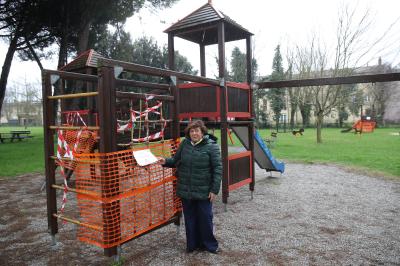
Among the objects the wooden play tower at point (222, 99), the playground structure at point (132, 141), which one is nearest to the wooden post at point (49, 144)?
the playground structure at point (132, 141)

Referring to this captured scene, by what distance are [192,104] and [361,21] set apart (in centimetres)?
1590

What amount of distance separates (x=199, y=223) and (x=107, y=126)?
64.8 inches

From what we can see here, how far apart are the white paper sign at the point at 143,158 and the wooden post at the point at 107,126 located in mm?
322

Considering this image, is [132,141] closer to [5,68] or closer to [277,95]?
[5,68]

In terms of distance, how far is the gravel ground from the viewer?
12.7ft

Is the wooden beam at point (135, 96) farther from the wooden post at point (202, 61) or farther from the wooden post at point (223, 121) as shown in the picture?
the wooden post at point (202, 61)

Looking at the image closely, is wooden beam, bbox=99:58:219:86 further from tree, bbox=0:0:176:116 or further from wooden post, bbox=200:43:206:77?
tree, bbox=0:0:176:116

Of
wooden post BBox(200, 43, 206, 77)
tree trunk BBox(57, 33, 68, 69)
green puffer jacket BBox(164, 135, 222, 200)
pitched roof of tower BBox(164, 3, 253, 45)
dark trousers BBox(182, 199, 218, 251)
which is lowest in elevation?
dark trousers BBox(182, 199, 218, 251)

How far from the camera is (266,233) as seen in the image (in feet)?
15.5

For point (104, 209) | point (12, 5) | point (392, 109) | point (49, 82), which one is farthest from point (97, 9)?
point (392, 109)

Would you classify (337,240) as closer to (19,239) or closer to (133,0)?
(19,239)

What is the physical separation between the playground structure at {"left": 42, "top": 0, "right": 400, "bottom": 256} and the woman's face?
574 mm

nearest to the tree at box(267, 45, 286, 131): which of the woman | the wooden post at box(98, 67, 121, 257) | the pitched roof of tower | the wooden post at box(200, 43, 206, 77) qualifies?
the wooden post at box(200, 43, 206, 77)

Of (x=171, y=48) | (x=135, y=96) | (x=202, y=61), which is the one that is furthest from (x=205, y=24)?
(x=135, y=96)
